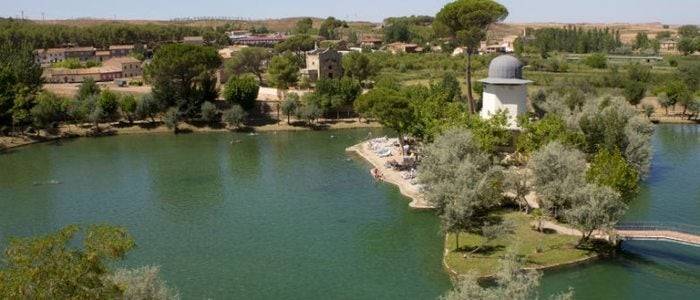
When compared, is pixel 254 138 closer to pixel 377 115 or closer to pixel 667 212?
pixel 377 115

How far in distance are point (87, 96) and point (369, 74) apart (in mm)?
34551

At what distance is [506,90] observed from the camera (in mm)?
50344

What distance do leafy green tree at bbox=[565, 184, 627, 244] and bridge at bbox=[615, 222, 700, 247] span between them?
254cm

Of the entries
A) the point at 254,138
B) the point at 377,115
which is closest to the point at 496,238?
the point at 377,115

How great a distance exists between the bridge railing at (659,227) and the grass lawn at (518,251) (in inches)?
109

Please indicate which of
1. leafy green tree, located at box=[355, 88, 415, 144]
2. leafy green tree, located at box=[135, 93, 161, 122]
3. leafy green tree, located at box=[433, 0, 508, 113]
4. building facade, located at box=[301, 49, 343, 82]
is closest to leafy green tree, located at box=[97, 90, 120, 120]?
leafy green tree, located at box=[135, 93, 161, 122]

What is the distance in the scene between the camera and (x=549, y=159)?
31.6 m

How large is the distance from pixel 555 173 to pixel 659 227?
531cm

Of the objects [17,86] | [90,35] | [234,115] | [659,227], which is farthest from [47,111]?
[90,35]

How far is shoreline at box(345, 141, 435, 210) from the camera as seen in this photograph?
126ft

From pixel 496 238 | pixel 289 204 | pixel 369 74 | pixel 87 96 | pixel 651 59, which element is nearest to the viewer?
pixel 496 238

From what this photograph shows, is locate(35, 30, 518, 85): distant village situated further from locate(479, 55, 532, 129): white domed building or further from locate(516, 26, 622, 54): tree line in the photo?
locate(516, 26, 622, 54): tree line

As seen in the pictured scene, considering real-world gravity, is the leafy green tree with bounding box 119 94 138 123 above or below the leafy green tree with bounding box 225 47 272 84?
below

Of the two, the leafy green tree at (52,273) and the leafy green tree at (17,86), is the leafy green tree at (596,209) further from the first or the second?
the leafy green tree at (17,86)
